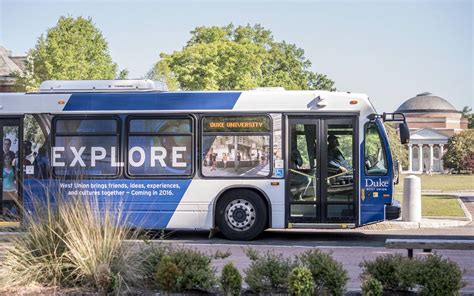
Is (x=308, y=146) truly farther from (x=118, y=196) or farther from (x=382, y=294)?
(x=382, y=294)

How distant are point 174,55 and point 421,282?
4650 centimetres

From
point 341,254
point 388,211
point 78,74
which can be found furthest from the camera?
point 78,74

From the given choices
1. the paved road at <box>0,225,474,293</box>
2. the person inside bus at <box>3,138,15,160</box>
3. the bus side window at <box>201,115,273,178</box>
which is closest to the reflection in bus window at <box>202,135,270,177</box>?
the bus side window at <box>201,115,273,178</box>

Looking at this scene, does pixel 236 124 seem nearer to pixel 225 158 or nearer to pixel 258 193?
pixel 225 158

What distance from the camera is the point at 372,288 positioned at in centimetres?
755

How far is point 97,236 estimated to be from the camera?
27.2 feet

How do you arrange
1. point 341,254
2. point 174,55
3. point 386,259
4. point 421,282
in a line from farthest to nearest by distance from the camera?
point 174,55 < point 341,254 < point 386,259 < point 421,282

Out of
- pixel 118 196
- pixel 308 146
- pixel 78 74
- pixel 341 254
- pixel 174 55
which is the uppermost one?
pixel 174 55

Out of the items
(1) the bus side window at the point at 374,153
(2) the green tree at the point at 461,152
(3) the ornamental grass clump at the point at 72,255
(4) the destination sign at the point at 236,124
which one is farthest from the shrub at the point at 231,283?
(2) the green tree at the point at 461,152

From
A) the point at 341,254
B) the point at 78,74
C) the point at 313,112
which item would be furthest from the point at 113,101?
the point at 78,74

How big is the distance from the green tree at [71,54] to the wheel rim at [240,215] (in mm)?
22827

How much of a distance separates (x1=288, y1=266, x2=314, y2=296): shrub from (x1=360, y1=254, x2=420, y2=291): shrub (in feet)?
2.51

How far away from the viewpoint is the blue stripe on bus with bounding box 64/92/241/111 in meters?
15.8

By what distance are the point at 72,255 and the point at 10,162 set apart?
8.55 metres
